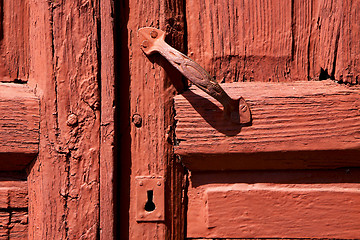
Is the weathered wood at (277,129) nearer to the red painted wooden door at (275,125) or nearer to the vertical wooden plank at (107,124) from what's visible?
the red painted wooden door at (275,125)

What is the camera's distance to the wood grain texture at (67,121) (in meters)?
0.69

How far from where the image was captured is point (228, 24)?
71cm

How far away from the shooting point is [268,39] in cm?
71

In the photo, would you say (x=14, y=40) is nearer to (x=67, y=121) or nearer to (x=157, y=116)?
(x=67, y=121)

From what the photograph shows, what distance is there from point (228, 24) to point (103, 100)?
1.00 ft

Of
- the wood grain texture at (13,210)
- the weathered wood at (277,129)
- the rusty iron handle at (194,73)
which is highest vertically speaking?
the rusty iron handle at (194,73)

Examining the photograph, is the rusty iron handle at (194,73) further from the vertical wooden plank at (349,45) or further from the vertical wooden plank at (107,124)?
the vertical wooden plank at (349,45)

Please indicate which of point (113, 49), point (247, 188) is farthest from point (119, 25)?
point (247, 188)

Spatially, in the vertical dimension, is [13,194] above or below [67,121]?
below

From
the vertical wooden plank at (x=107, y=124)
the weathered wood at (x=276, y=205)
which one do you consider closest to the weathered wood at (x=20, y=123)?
the vertical wooden plank at (x=107, y=124)

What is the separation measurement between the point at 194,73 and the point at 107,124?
0.20 metres

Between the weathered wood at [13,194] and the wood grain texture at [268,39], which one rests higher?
the wood grain texture at [268,39]

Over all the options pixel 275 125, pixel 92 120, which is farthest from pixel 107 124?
pixel 275 125

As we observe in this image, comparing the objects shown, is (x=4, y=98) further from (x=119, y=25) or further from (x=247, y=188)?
(x=247, y=188)
